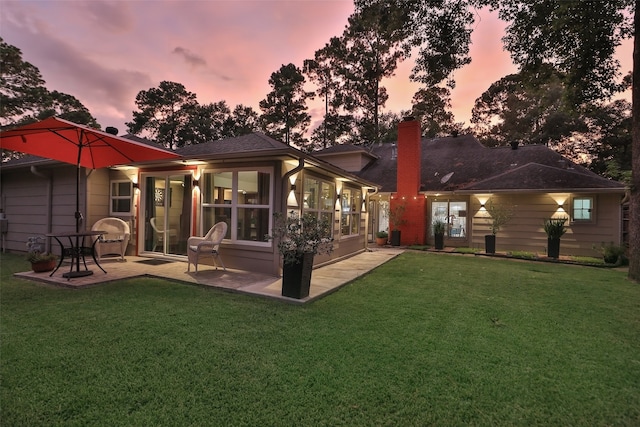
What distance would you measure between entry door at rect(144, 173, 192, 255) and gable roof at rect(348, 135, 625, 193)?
9.03 meters

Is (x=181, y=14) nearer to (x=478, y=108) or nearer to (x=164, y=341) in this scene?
(x=164, y=341)

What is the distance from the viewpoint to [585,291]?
5523 millimetres

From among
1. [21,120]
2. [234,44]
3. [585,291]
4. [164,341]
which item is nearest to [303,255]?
[164,341]

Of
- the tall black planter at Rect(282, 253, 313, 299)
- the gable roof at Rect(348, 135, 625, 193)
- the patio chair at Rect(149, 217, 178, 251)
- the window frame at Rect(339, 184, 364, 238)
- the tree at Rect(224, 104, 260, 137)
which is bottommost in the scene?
the tall black planter at Rect(282, 253, 313, 299)

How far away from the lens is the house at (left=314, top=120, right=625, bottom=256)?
10.2m

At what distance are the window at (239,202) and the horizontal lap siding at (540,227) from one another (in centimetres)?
958

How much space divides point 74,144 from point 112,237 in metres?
2.86

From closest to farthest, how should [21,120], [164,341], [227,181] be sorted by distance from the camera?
[164,341] < [227,181] < [21,120]

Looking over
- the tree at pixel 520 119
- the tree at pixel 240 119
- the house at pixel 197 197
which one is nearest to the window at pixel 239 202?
the house at pixel 197 197

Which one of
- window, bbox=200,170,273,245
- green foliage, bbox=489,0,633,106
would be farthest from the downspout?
green foliage, bbox=489,0,633,106

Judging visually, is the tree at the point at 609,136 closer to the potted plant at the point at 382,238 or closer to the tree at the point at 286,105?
the potted plant at the point at 382,238

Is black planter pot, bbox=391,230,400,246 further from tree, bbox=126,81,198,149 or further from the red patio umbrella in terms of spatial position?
tree, bbox=126,81,198,149

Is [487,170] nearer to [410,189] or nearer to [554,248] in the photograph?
[410,189]

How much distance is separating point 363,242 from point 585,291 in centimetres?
617
